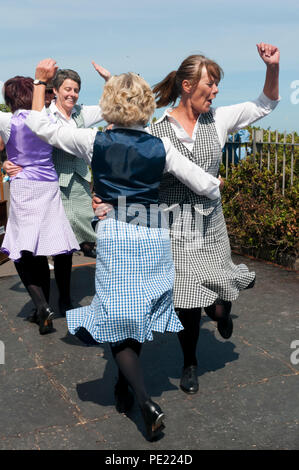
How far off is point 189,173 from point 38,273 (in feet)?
6.72

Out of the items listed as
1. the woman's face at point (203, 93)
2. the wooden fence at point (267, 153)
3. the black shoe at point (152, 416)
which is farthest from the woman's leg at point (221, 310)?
the wooden fence at point (267, 153)

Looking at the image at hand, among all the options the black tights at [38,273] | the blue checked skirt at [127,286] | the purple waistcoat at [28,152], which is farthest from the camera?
the black tights at [38,273]

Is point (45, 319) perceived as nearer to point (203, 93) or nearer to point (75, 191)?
point (75, 191)

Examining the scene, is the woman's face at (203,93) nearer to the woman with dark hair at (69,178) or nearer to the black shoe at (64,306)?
the woman with dark hair at (69,178)

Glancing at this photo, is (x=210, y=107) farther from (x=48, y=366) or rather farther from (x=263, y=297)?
(x=263, y=297)

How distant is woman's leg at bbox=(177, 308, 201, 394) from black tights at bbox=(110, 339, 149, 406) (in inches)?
19.4

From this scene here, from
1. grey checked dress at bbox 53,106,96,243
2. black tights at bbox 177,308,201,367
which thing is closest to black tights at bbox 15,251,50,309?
grey checked dress at bbox 53,106,96,243

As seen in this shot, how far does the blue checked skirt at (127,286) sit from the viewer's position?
297 centimetres

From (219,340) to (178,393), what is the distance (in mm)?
921

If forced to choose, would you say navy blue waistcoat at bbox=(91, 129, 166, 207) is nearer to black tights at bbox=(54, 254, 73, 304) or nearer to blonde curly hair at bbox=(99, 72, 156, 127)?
blonde curly hair at bbox=(99, 72, 156, 127)

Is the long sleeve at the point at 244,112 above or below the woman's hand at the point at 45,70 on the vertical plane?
below

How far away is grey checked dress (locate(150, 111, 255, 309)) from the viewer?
3379 mm

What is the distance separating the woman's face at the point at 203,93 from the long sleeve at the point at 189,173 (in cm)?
42

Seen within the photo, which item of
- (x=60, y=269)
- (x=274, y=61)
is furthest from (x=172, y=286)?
(x=60, y=269)
